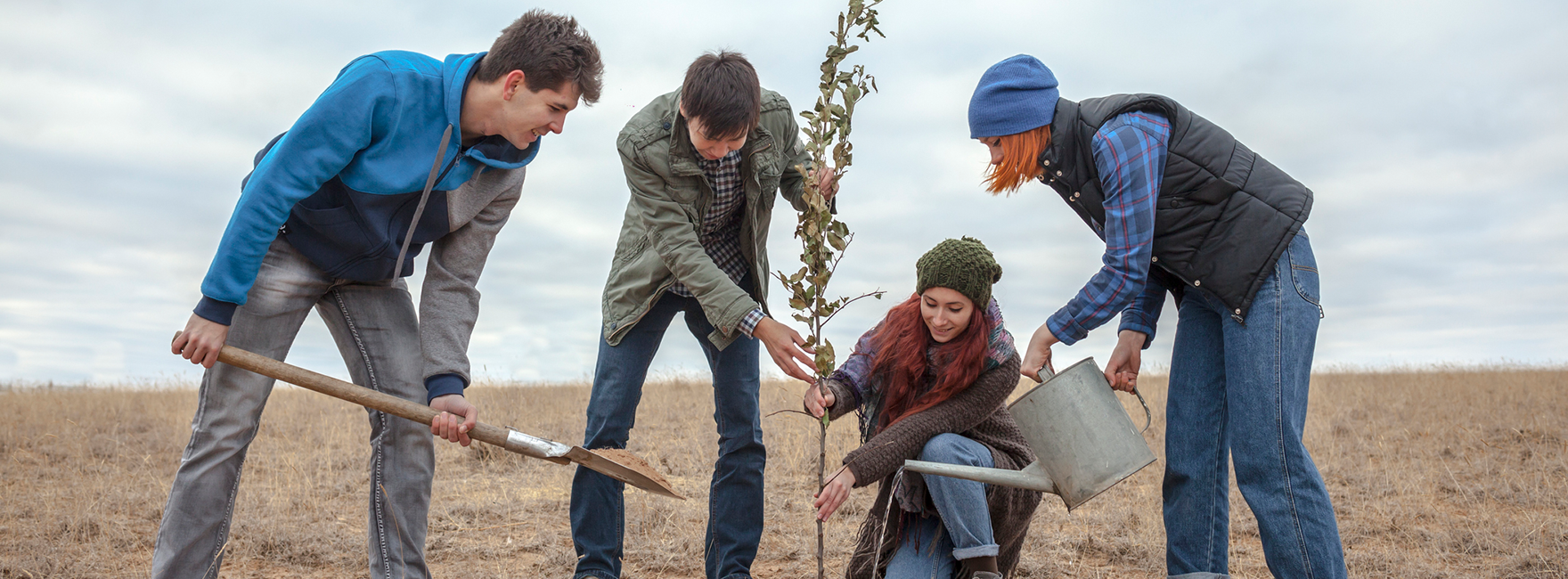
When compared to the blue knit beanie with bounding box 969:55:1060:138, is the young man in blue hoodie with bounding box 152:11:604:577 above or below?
below

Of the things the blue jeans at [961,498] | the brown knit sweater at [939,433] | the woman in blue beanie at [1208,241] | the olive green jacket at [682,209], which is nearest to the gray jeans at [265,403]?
the olive green jacket at [682,209]

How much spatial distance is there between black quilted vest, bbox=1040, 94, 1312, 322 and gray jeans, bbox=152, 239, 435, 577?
2087mm

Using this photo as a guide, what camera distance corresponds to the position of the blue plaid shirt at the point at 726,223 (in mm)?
3104

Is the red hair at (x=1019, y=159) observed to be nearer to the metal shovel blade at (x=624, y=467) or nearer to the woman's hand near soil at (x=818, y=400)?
the woman's hand near soil at (x=818, y=400)

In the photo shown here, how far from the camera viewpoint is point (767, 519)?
4.76 m

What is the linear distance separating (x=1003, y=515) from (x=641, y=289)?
147cm

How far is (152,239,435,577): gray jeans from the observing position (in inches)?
97.0

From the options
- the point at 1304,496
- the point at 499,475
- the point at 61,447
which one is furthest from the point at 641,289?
the point at 61,447

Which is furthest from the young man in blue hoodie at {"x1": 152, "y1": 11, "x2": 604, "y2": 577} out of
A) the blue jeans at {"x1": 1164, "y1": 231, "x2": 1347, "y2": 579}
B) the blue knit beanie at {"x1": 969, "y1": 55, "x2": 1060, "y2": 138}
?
the blue jeans at {"x1": 1164, "y1": 231, "x2": 1347, "y2": 579}

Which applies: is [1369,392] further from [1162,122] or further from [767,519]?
[1162,122]

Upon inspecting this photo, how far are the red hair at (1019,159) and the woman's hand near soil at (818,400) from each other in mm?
819

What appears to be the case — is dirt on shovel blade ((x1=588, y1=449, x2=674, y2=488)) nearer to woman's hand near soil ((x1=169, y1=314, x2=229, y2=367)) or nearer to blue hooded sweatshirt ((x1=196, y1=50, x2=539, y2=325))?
blue hooded sweatshirt ((x1=196, y1=50, x2=539, y2=325))

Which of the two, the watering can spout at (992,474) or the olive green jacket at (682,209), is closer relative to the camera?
the watering can spout at (992,474)

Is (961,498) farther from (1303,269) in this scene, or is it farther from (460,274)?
(460,274)
